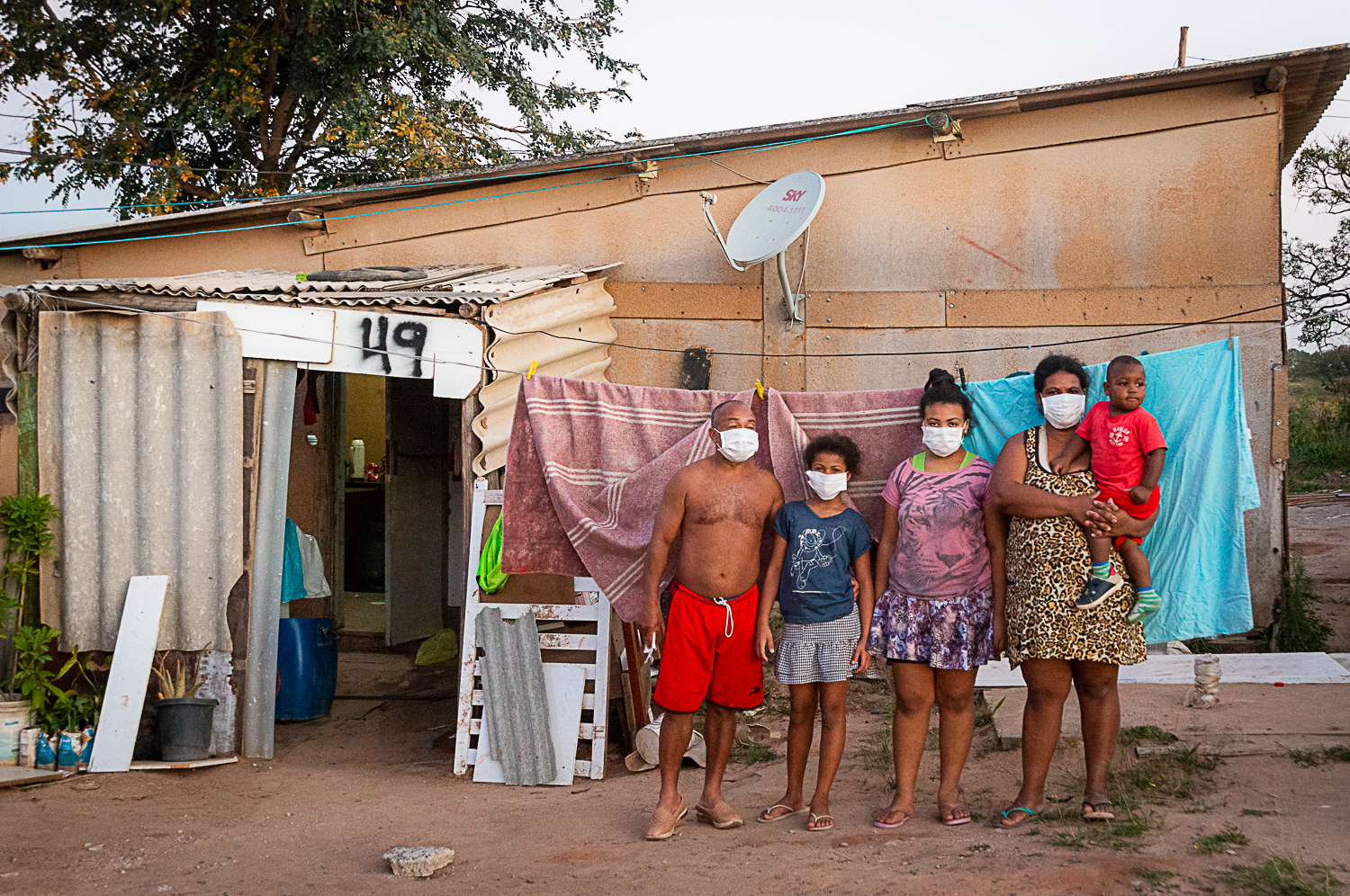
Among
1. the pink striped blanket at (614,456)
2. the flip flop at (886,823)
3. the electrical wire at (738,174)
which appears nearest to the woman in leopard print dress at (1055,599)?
the flip flop at (886,823)

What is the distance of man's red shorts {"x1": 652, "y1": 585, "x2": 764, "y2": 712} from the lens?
413cm


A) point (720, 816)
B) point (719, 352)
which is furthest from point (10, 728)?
point (719, 352)

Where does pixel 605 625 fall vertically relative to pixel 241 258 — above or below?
below

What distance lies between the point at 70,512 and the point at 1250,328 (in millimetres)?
6972

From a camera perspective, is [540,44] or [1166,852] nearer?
[1166,852]

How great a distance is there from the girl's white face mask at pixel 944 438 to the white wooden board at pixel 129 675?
4.23 meters

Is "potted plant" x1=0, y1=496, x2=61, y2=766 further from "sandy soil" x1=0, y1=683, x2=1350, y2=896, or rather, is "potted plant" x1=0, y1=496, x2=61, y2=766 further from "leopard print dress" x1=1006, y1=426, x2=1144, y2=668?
"leopard print dress" x1=1006, y1=426, x2=1144, y2=668

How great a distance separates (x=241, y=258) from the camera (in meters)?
7.83

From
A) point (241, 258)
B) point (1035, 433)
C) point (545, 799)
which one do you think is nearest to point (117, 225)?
point (241, 258)

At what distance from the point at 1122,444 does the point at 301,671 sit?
531cm

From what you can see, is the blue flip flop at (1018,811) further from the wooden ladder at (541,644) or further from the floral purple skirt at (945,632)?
the wooden ladder at (541,644)

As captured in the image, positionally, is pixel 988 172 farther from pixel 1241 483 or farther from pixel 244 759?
pixel 244 759

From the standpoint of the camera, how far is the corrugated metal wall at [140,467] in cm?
570

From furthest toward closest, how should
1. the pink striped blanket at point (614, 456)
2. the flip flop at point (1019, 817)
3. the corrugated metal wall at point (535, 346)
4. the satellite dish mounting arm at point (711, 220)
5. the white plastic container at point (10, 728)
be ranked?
the satellite dish mounting arm at point (711, 220), the corrugated metal wall at point (535, 346), the white plastic container at point (10, 728), the pink striped blanket at point (614, 456), the flip flop at point (1019, 817)
